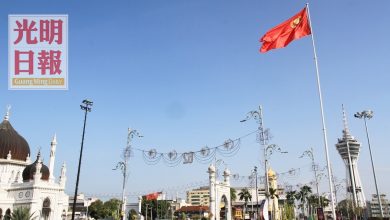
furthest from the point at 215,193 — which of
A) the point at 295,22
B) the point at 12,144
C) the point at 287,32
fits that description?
the point at 12,144

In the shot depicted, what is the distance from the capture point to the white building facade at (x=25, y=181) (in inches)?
2226

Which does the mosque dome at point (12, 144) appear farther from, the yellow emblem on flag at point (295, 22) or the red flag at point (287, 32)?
the yellow emblem on flag at point (295, 22)

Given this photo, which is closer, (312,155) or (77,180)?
(77,180)

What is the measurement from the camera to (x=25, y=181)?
59.8 m

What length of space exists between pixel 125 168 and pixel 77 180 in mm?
6282

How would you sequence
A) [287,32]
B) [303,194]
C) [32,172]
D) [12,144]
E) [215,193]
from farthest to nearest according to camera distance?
[303,194], [12,144], [32,172], [215,193], [287,32]

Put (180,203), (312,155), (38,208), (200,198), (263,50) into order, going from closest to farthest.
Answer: (263,50), (312,155), (38,208), (180,203), (200,198)

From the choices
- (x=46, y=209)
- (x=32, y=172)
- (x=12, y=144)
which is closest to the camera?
(x=46, y=209)

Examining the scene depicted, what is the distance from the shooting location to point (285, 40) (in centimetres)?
2042

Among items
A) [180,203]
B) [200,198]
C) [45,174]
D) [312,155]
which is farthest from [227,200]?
[200,198]

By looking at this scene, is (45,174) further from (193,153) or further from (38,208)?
(193,153)

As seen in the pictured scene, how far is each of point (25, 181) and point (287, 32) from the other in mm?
54811

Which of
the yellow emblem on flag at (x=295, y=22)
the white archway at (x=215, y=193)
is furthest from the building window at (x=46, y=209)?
the yellow emblem on flag at (x=295, y=22)

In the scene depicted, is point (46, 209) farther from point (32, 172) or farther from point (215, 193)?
point (215, 193)
